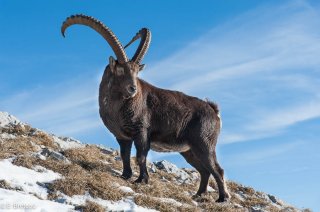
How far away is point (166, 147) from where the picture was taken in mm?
15242

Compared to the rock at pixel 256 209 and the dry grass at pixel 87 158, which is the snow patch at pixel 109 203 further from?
the rock at pixel 256 209

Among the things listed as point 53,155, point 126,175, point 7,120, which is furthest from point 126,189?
point 7,120

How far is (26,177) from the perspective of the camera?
11.4 meters

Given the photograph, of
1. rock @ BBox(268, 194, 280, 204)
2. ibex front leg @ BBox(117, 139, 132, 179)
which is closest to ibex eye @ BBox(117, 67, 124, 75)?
ibex front leg @ BBox(117, 139, 132, 179)

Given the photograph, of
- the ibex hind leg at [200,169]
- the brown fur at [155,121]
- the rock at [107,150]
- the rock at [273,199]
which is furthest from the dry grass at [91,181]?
the rock at [273,199]

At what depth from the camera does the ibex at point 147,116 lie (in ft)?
47.0

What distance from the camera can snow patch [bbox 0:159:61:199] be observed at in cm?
1076

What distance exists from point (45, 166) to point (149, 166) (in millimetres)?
7056

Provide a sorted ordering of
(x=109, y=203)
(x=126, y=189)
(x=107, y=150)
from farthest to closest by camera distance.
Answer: (x=107, y=150), (x=126, y=189), (x=109, y=203)

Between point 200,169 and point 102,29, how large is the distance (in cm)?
515

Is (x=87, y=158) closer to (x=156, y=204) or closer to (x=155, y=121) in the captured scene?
(x=155, y=121)

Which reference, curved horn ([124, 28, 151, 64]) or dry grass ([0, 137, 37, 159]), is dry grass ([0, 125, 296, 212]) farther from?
curved horn ([124, 28, 151, 64])

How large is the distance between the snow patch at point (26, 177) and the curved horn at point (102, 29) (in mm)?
3949

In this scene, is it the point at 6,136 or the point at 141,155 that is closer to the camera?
the point at 141,155
